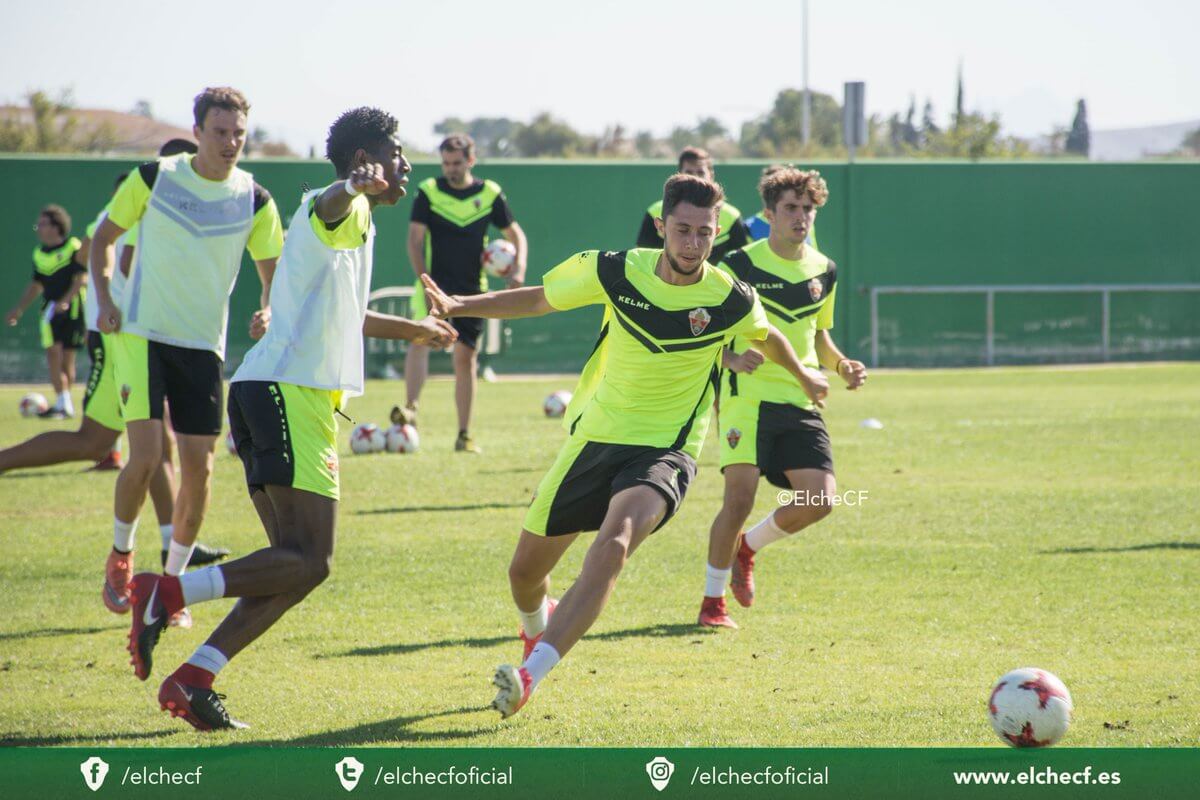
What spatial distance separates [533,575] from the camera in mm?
5895

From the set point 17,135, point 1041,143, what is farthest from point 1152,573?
point 1041,143

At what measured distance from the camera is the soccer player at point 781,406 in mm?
7531

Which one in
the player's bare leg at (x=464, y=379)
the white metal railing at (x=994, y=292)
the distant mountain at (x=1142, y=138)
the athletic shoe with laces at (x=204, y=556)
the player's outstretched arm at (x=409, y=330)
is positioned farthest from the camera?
the distant mountain at (x=1142, y=138)

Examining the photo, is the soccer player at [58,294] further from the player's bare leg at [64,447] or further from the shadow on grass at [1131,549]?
the shadow on grass at [1131,549]

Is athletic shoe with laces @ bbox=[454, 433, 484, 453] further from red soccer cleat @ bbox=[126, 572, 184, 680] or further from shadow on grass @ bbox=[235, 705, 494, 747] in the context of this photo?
red soccer cleat @ bbox=[126, 572, 184, 680]

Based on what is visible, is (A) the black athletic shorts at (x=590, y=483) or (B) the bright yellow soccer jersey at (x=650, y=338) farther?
(B) the bright yellow soccer jersey at (x=650, y=338)

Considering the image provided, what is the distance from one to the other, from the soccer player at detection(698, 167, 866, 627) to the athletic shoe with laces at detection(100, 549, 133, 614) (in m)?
2.71

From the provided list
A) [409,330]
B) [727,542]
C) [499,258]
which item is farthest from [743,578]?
[499,258]

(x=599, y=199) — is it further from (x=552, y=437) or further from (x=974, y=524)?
(x=974, y=524)

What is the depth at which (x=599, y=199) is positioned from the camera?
27.5m

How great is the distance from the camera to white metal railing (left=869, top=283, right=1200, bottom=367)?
27.5 m

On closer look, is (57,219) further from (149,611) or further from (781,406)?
(149,611)

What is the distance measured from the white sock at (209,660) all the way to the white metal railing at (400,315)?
18.4 metres

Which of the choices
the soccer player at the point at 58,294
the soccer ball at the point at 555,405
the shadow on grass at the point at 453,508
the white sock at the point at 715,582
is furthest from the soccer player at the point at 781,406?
the soccer player at the point at 58,294
